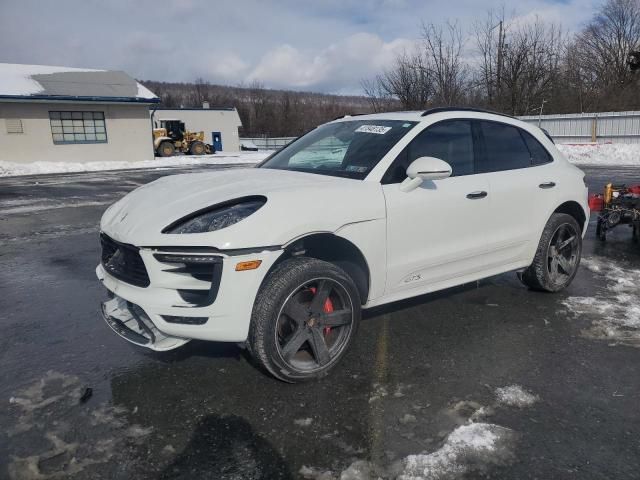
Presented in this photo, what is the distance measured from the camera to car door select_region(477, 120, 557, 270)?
4.15 m

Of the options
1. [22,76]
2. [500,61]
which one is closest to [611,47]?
[500,61]

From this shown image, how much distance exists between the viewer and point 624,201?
6.94 metres

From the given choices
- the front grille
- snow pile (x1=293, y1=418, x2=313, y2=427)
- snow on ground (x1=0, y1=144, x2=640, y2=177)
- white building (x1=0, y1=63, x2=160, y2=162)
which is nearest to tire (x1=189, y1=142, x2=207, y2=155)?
white building (x1=0, y1=63, x2=160, y2=162)

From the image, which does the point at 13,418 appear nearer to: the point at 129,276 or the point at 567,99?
the point at 129,276

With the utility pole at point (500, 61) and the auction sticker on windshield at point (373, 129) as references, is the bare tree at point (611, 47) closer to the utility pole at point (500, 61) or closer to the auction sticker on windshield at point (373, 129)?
the utility pole at point (500, 61)

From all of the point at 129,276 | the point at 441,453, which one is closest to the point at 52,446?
the point at 129,276

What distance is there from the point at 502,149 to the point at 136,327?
3307 mm

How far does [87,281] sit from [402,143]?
12.3ft

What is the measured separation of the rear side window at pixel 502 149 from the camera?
4227 mm

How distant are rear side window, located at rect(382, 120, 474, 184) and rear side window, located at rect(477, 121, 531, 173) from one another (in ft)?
0.55

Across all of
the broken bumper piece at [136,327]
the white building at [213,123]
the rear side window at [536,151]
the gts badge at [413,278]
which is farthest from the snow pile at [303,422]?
the white building at [213,123]

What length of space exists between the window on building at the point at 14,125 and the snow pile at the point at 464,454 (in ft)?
91.2

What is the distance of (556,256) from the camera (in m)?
4.83

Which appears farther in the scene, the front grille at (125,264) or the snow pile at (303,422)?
the front grille at (125,264)
